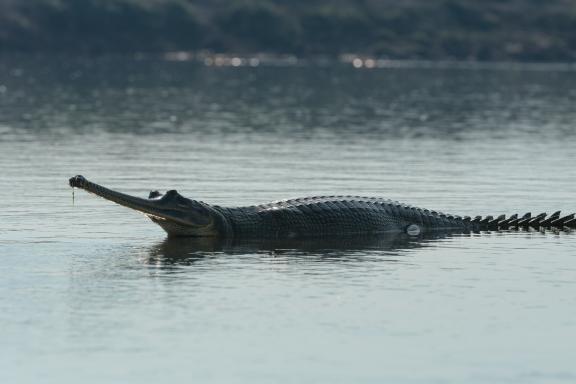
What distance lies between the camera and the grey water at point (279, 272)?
1683 cm

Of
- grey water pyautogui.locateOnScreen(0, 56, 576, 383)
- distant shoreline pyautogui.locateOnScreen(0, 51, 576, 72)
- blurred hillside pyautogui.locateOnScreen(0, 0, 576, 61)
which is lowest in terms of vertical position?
grey water pyautogui.locateOnScreen(0, 56, 576, 383)

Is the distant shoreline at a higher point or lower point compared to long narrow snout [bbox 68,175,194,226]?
higher

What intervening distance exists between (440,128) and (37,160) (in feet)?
69.4

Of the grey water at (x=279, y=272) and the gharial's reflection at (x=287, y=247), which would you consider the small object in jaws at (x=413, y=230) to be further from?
the grey water at (x=279, y=272)

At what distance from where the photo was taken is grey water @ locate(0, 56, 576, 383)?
16.8 m

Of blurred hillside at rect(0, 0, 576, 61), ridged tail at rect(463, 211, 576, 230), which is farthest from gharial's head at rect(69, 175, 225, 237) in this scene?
blurred hillside at rect(0, 0, 576, 61)

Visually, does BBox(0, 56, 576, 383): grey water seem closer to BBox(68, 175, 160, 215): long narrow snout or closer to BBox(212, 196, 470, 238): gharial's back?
BBox(68, 175, 160, 215): long narrow snout

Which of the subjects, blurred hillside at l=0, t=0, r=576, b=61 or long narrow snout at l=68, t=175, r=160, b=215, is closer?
long narrow snout at l=68, t=175, r=160, b=215

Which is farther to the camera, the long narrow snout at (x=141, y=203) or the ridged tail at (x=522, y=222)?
the ridged tail at (x=522, y=222)

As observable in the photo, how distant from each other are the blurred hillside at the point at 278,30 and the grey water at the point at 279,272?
359ft

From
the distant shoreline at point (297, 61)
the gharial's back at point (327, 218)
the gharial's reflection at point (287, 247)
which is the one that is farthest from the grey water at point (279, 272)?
the distant shoreline at point (297, 61)

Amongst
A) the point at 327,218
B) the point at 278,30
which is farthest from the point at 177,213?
the point at 278,30

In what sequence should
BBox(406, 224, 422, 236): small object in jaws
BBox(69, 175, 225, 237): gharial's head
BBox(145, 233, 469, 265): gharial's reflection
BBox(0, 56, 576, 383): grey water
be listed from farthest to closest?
1. BBox(406, 224, 422, 236): small object in jaws
2. BBox(69, 175, 225, 237): gharial's head
3. BBox(145, 233, 469, 265): gharial's reflection
4. BBox(0, 56, 576, 383): grey water

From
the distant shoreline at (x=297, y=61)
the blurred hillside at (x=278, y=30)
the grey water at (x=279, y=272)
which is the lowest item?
the grey water at (x=279, y=272)
